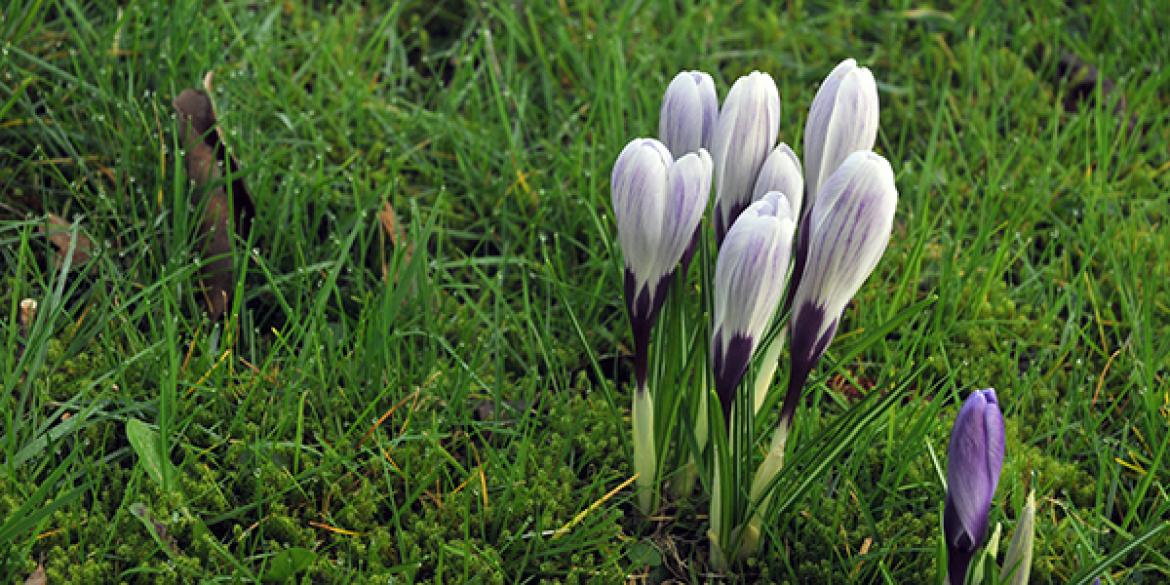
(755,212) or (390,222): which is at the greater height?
(755,212)

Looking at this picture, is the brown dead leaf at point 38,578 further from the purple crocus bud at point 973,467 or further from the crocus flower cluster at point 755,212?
the purple crocus bud at point 973,467

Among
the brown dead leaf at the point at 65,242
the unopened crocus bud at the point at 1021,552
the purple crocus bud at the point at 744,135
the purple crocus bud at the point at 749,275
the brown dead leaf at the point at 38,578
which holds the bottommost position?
the brown dead leaf at the point at 38,578

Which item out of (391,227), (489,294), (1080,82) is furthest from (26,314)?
(1080,82)

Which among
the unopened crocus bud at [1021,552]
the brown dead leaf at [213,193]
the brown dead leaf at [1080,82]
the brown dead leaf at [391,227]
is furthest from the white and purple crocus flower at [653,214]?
the brown dead leaf at [1080,82]

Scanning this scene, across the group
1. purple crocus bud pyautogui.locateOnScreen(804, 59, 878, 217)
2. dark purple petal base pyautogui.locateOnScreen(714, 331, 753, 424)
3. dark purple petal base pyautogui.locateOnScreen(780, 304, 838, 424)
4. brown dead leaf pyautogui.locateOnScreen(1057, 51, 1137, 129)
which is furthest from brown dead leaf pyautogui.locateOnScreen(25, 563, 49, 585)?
brown dead leaf pyautogui.locateOnScreen(1057, 51, 1137, 129)

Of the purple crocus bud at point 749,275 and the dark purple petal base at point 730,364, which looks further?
the dark purple petal base at point 730,364

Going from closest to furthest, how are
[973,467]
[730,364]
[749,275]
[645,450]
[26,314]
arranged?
1. [973,467]
2. [749,275]
3. [730,364]
4. [645,450]
5. [26,314]

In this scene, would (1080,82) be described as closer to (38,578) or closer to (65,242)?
(65,242)

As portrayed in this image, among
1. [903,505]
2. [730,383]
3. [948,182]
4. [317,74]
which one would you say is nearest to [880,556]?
[903,505]
